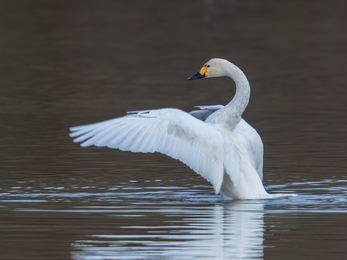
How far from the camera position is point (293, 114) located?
16500 millimetres

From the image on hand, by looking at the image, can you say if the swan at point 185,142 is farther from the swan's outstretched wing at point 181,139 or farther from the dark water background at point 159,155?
the dark water background at point 159,155

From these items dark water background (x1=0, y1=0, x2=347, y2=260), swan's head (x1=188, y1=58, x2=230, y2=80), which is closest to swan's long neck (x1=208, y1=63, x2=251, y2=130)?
swan's head (x1=188, y1=58, x2=230, y2=80)

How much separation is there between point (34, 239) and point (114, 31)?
27.8 metres

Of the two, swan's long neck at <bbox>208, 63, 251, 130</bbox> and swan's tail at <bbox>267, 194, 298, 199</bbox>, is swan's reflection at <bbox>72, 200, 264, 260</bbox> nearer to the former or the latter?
swan's tail at <bbox>267, 194, 298, 199</bbox>

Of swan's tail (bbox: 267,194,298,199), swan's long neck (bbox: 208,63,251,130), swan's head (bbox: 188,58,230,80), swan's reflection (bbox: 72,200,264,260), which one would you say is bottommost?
swan's reflection (bbox: 72,200,264,260)

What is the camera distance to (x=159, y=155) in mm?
12789

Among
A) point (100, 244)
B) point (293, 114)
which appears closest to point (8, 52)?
point (293, 114)

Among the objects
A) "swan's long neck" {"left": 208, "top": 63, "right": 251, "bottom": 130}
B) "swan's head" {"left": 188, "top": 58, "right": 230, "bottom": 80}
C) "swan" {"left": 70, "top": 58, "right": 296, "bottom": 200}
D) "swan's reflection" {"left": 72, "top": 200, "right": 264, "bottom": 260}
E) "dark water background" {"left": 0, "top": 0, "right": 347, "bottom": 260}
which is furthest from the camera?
"swan's head" {"left": 188, "top": 58, "right": 230, "bottom": 80}

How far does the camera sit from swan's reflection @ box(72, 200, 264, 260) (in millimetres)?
7195

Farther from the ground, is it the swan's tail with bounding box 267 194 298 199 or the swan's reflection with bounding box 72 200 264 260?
the swan's tail with bounding box 267 194 298 199

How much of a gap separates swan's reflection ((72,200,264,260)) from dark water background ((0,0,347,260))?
19 mm

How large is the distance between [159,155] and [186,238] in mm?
5079

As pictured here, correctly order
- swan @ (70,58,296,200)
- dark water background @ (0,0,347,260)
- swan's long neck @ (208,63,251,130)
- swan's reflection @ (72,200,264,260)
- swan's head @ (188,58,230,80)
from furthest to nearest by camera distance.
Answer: swan's head @ (188,58,230,80) → swan's long neck @ (208,63,251,130) → swan @ (70,58,296,200) → dark water background @ (0,0,347,260) → swan's reflection @ (72,200,264,260)

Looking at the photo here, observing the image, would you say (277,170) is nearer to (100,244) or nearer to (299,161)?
(299,161)
